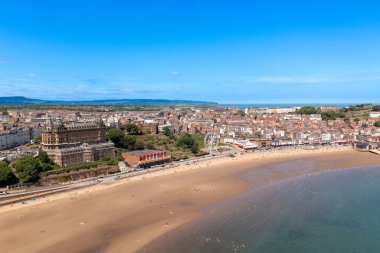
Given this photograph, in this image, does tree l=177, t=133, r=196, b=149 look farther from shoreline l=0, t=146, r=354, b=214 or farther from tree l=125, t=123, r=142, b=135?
tree l=125, t=123, r=142, b=135

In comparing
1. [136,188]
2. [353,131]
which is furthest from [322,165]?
[353,131]

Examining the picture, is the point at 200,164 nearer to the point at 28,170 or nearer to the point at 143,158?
the point at 143,158

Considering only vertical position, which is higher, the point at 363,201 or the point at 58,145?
the point at 58,145

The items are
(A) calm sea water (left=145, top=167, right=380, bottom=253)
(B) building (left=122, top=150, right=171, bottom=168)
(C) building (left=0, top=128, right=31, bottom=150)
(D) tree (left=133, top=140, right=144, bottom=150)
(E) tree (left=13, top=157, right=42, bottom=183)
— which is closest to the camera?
(A) calm sea water (left=145, top=167, right=380, bottom=253)

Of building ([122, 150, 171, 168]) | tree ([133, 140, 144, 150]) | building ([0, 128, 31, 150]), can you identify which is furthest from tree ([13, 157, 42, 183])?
tree ([133, 140, 144, 150])

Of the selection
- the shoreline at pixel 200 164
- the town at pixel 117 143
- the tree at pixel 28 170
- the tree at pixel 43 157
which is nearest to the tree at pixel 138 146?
the town at pixel 117 143

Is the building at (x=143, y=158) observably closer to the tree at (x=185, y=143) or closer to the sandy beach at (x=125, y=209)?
the sandy beach at (x=125, y=209)

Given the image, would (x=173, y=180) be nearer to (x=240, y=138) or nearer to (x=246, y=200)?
(x=246, y=200)
